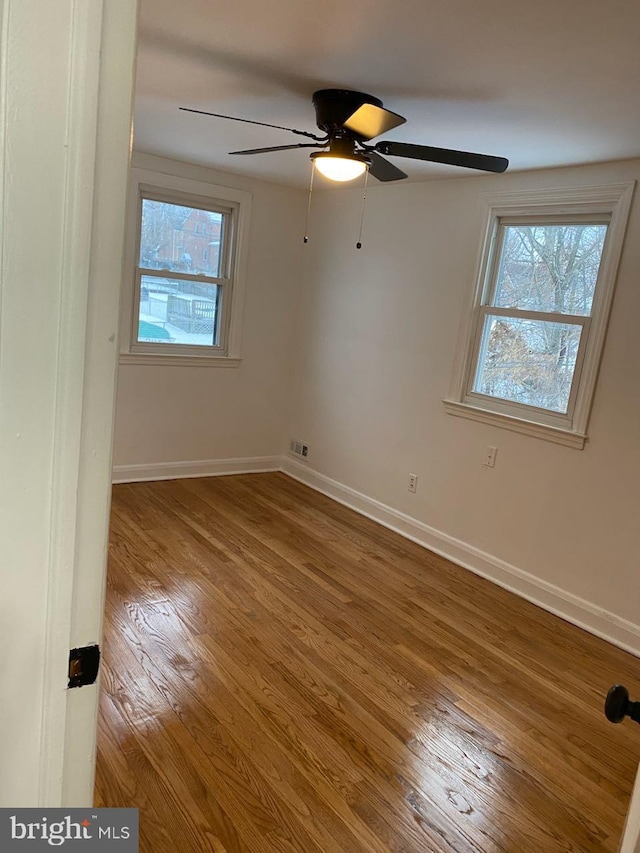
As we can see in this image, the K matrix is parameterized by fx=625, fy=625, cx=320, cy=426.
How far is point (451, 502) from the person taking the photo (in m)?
4.06

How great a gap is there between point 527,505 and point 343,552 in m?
1.16

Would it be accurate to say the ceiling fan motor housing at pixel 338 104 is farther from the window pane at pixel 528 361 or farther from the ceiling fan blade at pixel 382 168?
the window pane at pixel 528 361

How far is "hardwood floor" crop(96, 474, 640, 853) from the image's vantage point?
1.92 meters

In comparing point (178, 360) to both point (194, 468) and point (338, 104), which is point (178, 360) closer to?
point (194, 468)

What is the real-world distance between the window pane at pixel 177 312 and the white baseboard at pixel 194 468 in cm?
98

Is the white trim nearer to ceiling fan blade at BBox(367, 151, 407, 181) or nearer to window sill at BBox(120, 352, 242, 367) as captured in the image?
ceiling fan blade at BBox(367, 151, 407, 181)

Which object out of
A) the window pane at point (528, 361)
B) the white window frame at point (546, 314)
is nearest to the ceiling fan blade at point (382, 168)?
the white window frame at point (546, 314)

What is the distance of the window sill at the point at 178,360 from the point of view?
4.64 meters

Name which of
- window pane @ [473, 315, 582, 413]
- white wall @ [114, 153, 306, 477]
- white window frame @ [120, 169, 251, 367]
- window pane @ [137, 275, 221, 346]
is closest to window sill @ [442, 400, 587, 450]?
window pane @ [473, 315, 582, 413]

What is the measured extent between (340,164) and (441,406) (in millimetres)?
1888

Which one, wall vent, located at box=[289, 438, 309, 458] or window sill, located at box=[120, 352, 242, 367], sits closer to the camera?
window sill, located at box=[120, 352, 242, 367]

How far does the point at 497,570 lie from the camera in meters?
3.76

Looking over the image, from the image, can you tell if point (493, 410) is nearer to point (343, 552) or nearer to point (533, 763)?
point (343, 552)

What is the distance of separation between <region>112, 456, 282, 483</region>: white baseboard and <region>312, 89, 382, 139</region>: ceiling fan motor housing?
9.93 feet
